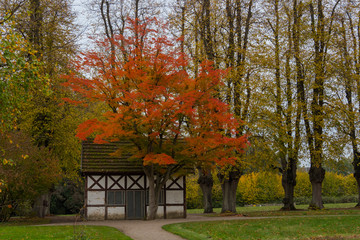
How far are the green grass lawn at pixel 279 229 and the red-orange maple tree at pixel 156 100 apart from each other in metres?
4.31

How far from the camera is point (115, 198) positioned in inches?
910

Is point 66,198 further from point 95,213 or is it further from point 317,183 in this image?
point 317,183

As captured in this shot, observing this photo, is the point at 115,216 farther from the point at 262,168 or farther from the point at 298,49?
the point at 298,49

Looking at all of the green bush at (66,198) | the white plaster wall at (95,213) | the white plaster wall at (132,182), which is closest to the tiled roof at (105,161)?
the white plaster wall at (132,182)

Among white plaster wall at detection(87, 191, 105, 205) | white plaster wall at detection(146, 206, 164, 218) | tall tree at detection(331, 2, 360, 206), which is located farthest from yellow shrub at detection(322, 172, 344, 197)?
white plaster wall at detection(87, 191, 105, 205)

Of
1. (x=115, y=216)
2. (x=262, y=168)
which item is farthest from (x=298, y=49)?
(x=115, y=216)

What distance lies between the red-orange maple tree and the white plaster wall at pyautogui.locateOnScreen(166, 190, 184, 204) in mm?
3456

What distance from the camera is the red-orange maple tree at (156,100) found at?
19000 mm

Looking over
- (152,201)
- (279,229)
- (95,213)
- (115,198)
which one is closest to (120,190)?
(115,198)

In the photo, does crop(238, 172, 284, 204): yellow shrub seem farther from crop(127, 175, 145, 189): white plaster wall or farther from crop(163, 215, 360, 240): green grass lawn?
crop(163, 215, 360, 240): green grass lawn

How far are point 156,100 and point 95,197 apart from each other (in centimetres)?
780

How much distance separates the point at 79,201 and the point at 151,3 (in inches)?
798

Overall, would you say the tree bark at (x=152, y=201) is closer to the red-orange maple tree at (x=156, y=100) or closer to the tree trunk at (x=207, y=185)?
the red-orange maple tree at (x=156, y=100)

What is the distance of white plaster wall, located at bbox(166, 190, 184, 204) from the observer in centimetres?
2362
